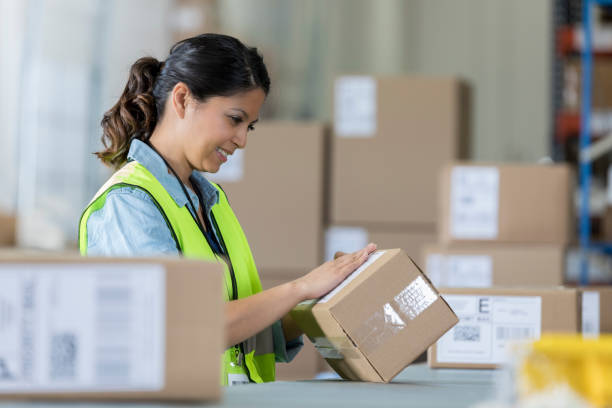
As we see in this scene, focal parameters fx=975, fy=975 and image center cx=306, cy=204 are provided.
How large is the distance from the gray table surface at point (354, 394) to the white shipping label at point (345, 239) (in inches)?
76.8

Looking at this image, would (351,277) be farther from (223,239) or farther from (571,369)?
(571,369)

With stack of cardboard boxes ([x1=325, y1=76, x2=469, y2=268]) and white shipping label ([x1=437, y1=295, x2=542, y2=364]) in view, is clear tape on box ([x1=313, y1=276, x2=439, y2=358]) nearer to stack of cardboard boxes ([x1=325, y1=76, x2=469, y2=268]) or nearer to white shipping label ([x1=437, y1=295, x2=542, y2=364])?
white shipping label ([x1=437, y1=295, x2=542, y2=364])

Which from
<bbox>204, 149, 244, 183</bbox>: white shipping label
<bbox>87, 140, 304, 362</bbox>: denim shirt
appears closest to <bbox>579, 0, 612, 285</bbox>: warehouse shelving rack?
<bbox>204, 149, 244, 183</bbox>: white shipping label

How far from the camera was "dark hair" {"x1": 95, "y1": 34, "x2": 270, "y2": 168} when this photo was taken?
172cm

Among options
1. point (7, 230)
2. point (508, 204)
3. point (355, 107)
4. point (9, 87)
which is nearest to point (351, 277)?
point (508, 204)

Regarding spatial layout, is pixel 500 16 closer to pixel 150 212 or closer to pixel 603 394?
pixel 150 212

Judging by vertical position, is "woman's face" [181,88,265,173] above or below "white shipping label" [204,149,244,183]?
A: above

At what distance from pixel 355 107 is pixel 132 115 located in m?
1.83

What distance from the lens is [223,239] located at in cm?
182

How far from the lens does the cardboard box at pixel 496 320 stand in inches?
67.7

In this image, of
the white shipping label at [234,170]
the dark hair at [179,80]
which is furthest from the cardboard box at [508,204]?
the dark hair at [179,80]

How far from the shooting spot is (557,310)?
5.64 ft

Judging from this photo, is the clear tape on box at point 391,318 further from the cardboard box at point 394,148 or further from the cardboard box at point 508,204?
the cardboard box at point 394,148

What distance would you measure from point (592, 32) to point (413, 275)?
2936 millimetres
